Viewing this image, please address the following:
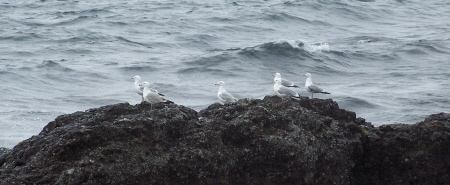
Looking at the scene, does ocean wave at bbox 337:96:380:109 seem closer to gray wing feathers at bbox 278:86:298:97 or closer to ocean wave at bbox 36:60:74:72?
gray wing feathers at bbox 278:86:298:97

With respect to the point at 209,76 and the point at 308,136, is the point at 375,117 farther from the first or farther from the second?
the point at 308,136

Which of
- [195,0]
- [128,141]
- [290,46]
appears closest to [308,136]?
[128,141]

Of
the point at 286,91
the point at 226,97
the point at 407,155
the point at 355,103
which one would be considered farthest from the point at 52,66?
the point at 407,155

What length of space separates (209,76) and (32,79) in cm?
434

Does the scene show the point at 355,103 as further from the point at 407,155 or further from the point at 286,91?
the point at 407,155

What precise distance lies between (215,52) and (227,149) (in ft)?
52.5

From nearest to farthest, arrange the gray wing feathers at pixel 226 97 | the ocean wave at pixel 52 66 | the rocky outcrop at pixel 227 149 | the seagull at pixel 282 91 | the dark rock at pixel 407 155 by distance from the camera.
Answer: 1. the rocky outcrop at pixel 227 149
2. the dark rock at pixel 407 155
3. the seagull at pixel 282 91
4. the gray wing feathers at pixel 226 97
5. the ocean wave at pixel 52 66

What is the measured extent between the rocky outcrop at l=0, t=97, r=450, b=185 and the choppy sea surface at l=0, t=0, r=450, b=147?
6699 millimetres

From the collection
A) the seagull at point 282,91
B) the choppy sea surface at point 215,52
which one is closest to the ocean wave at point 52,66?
the choppy sea surface at point 215,52

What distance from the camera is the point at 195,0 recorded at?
32.8 metres

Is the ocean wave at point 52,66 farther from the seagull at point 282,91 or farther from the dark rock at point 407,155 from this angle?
the dark rock at point 407,155

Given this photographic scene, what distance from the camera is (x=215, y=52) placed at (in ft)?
70.0

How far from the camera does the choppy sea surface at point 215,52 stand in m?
15.2

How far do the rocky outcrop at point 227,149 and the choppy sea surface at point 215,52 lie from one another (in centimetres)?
670
